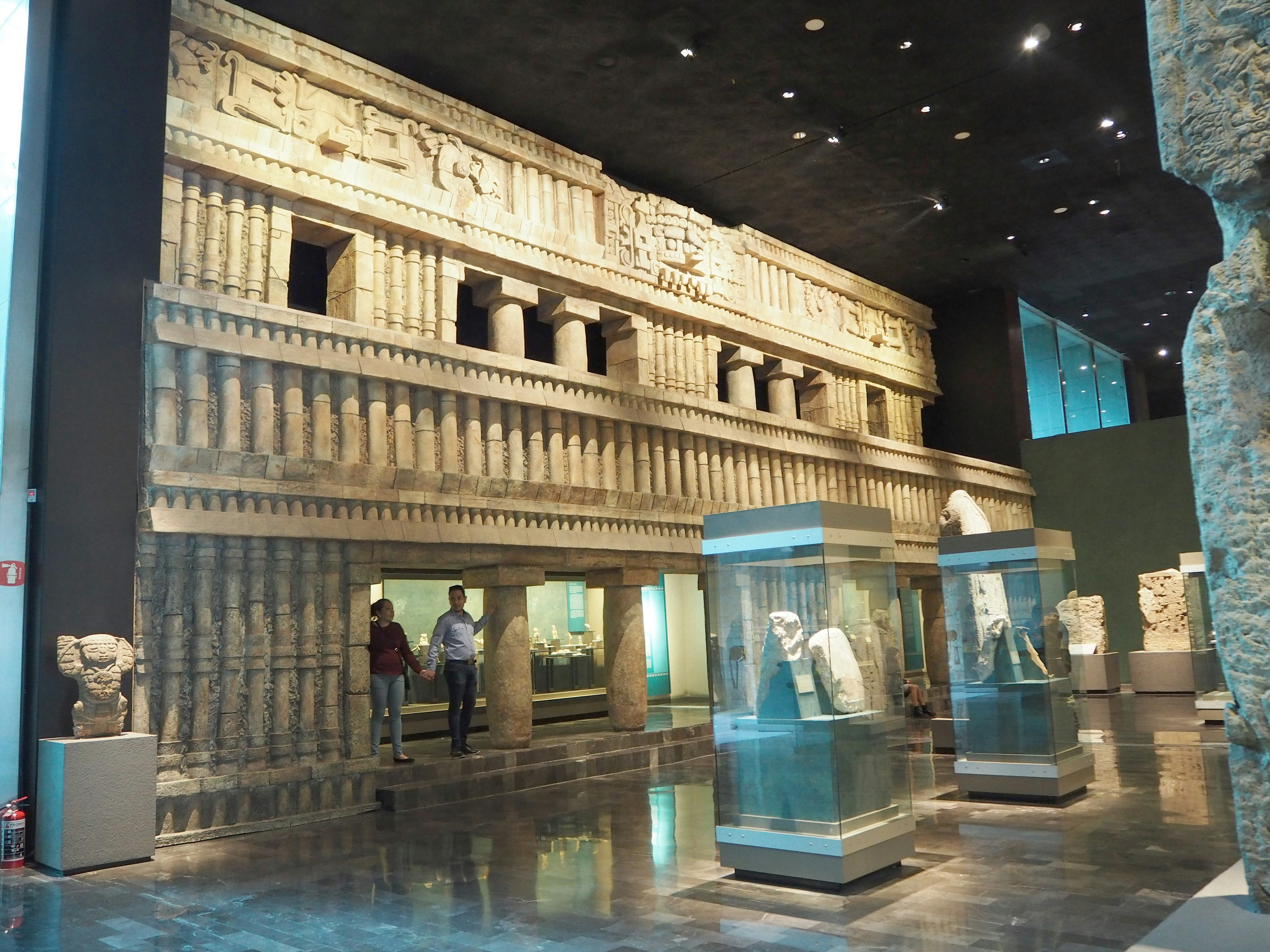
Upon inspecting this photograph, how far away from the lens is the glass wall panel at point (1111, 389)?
27516 millimetres

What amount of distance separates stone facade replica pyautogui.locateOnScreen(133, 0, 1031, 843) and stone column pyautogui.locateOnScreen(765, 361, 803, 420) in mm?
1077

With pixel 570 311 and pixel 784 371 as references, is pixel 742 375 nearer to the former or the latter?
pixel 784 371

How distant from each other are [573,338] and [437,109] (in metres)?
3.33

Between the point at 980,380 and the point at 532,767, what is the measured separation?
15.2 meters

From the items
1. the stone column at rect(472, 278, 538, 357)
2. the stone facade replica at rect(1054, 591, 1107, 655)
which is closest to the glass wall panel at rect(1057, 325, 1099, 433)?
the stone facade replica at rect(1054, 591, 1107, 655)

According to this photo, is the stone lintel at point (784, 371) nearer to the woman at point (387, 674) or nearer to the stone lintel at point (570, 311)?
the stone lintel at point (570, 311)

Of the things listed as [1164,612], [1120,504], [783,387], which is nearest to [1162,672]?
[1164,612]

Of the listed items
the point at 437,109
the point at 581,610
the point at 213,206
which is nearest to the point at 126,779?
the point at 213,206

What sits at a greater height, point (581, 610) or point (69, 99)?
point (69, 99)

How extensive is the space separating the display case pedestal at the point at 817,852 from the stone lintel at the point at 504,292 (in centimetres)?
801

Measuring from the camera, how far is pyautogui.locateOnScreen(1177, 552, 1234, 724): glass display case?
1491 cm

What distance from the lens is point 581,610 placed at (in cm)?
1748

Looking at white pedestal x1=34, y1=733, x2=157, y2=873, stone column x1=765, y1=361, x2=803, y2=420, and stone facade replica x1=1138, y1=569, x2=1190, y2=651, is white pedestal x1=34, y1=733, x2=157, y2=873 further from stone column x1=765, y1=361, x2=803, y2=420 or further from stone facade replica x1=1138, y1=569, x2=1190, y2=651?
stone facade replica x1=1138, y1=569, x2=1190, y2=651

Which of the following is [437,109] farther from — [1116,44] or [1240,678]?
[1240,678]
